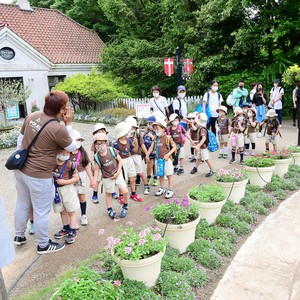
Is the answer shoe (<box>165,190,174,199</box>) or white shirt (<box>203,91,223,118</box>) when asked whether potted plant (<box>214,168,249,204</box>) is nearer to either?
shoe (<box>165,190,174,199</box>)

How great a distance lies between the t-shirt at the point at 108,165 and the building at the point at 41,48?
15.7m

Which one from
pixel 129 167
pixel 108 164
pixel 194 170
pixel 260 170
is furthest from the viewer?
pixel 194 170

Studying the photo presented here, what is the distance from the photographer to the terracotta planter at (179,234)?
12.7 feet

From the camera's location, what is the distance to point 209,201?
4.64 metres

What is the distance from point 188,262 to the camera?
3.66m

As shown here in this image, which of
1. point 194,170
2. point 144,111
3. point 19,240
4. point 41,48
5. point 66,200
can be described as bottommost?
point 19,240

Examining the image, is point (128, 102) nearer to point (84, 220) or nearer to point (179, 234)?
point (84, 220)

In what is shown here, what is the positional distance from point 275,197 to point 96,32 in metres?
23.4

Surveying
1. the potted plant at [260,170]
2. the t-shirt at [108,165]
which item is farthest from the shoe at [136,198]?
the potted plant at [260,170]

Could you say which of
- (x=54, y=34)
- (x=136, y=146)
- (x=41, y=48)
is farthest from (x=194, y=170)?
(x=54, y=34)

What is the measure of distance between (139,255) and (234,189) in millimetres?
2735

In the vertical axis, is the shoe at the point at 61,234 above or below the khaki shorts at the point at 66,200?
below

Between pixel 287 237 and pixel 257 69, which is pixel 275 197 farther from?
pixel 257 69

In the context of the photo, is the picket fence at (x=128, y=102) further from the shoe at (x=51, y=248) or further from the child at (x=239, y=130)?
the shoe at (x=51, y=248)
